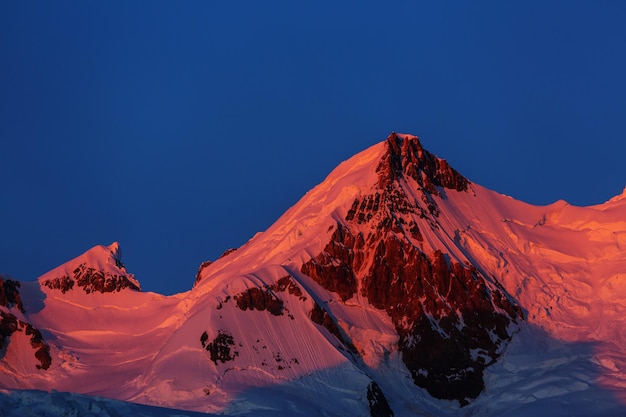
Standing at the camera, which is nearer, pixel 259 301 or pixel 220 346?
pixel 220 346

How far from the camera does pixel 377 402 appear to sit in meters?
174

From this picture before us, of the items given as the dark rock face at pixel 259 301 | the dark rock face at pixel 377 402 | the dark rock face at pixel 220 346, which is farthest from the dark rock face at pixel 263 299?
the dark rock face at pixel 377 402

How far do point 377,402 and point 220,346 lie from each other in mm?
25265

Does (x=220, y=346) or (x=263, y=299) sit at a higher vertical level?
(x=263, y=299)

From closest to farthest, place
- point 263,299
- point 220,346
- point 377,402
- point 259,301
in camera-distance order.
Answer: point 377,402 → point 220,346 → point 259,301 → point 263,299

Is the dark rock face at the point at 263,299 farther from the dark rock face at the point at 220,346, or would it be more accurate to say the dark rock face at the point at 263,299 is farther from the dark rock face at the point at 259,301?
the dark rock face at the point at 220,346

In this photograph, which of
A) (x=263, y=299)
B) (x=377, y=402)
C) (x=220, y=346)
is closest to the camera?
(x=377, y=402)

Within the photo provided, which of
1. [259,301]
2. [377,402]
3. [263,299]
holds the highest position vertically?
[263,299]

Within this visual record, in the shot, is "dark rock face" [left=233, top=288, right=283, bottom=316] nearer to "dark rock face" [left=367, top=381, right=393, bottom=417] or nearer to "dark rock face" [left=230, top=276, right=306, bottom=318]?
"dark rock face" [left=230, top=276, right=306, bottom=318]

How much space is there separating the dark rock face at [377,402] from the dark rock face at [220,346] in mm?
21092

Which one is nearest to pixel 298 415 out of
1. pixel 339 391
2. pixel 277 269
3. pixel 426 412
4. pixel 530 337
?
pixel 339 391

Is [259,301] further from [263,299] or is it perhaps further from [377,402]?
[377,402]

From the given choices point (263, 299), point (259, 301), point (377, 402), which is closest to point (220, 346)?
point (259, 301)

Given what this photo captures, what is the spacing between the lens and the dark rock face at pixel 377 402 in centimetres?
17200
